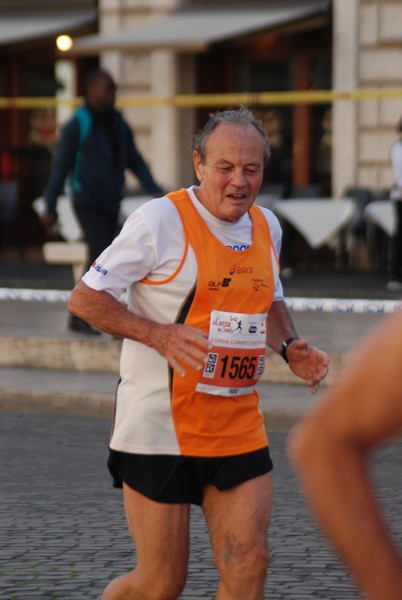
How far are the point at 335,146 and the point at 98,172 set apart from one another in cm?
931

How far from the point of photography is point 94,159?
436 inches

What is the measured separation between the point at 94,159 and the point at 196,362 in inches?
282

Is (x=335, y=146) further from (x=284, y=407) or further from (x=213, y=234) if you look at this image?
(x=213, y=234)

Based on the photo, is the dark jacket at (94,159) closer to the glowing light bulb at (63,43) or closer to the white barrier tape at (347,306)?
the white barrier tape at (347,306)

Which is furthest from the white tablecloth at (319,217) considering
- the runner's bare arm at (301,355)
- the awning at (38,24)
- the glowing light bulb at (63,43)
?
the runner's bare arm at (301,355)

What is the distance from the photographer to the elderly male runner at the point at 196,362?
407cm

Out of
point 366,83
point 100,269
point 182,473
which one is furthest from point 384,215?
point 182,473

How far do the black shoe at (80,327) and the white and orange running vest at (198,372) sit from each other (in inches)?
283

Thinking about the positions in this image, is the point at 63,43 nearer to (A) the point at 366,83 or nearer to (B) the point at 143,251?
(A) the point at 366,83

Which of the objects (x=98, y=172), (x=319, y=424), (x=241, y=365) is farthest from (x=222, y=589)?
(x=98, y=172)

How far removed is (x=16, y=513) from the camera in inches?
261

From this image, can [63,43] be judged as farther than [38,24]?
No

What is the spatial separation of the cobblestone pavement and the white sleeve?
1.41m

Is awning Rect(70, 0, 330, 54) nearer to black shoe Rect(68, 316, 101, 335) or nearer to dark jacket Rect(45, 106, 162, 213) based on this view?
black shoe Rect(68, 316, 101, 335)
